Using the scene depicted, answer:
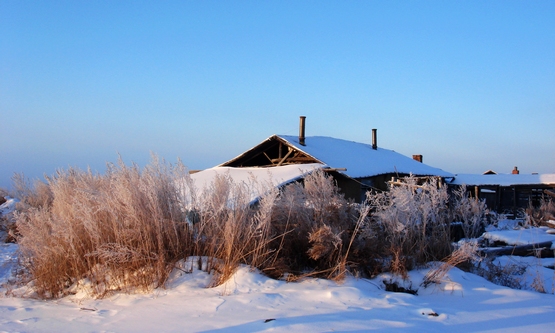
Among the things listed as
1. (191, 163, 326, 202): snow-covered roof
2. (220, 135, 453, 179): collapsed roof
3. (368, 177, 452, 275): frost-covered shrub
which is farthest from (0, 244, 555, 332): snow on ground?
(220, 135, 453, 179): collapsed roof

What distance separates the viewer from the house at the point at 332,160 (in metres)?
17.2

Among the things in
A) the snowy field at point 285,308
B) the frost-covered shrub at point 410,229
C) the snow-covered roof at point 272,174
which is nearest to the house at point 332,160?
the snow-covered roof at point 272,174

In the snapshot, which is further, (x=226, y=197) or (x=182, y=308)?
(x=226, y=197)

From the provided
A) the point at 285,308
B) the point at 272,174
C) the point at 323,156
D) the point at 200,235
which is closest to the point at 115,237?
the point at 200,235

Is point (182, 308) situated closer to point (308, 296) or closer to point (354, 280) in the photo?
point (308, 296)

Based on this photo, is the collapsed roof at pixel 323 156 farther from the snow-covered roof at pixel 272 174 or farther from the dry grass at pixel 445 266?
the dry grass at pixel 445 266

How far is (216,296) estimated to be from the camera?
4848 millimetres

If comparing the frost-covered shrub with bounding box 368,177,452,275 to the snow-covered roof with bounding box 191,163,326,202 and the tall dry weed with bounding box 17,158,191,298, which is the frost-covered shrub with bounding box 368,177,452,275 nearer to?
the tall dry weed with bounding box 17,158,191,298

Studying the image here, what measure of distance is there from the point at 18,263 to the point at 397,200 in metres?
5.45

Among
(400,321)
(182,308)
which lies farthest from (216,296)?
(400,321)

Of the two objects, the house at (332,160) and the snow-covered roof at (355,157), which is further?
the snow-covered roof at (355,157)

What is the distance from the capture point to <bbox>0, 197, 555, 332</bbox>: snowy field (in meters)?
4.04

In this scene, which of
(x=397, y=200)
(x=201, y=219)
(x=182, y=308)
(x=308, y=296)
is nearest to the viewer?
(x=182, y=308)

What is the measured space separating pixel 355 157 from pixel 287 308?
16084mm
